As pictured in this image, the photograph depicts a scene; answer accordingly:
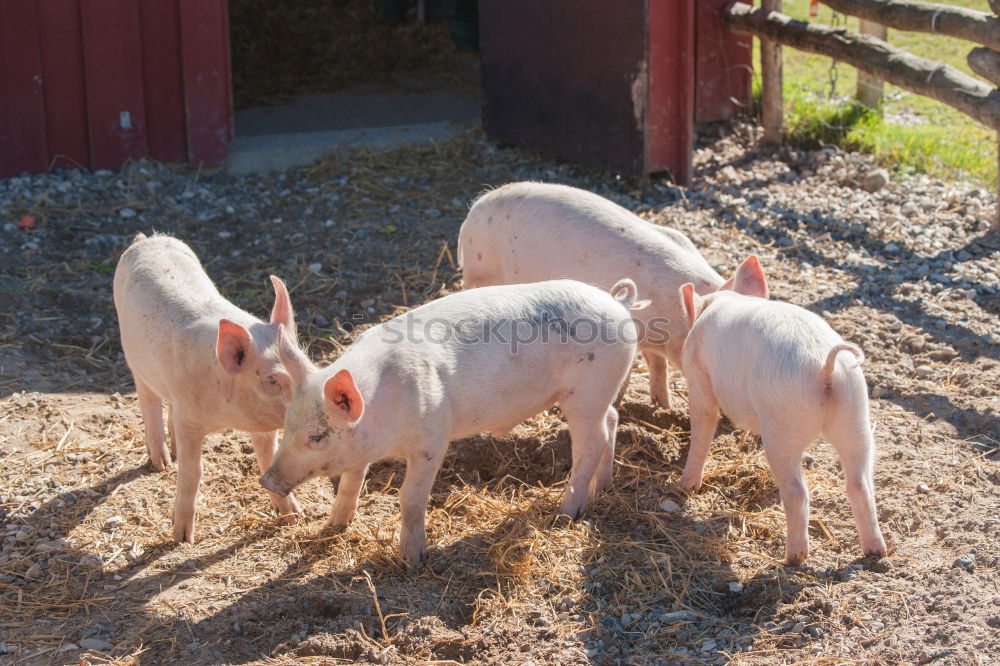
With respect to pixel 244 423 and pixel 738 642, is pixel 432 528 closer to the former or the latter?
pixel 244 423

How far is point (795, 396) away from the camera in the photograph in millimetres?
3809

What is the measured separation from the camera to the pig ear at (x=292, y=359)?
3834mm

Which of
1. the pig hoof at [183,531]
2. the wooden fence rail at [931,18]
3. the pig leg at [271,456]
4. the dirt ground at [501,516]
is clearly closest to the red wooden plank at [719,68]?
the wooden fence rail at [931,18]

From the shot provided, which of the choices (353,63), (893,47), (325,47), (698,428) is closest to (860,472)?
(698,428)

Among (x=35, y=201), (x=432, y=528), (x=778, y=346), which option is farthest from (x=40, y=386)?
(x=778, y=346)

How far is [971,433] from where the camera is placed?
488 cm

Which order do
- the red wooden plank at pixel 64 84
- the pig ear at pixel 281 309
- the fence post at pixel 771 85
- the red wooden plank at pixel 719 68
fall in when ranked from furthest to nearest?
1. the red wooden plank at pixel 719 68
2. the fence post at pixel 771 85
3. the red wooden plank at pixel 64 84
4. the pig ear at pixel 281 309

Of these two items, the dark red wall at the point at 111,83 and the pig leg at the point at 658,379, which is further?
the dark red wall at the point at 111,83

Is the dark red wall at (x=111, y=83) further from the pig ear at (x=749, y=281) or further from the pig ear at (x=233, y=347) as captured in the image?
the pig ear at (x=749, y=281)

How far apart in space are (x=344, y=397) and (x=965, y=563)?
2.23m

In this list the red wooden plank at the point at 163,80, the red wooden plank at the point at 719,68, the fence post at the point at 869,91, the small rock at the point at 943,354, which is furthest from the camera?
the fence post at the point at 869,91

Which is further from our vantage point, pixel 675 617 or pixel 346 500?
pixel 346 500

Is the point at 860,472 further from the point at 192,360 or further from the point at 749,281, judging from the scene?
the point at 192,360

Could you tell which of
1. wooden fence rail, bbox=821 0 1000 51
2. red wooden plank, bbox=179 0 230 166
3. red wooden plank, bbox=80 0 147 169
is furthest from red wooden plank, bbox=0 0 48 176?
wooden fence rail, bbox=821 0 1000 51
